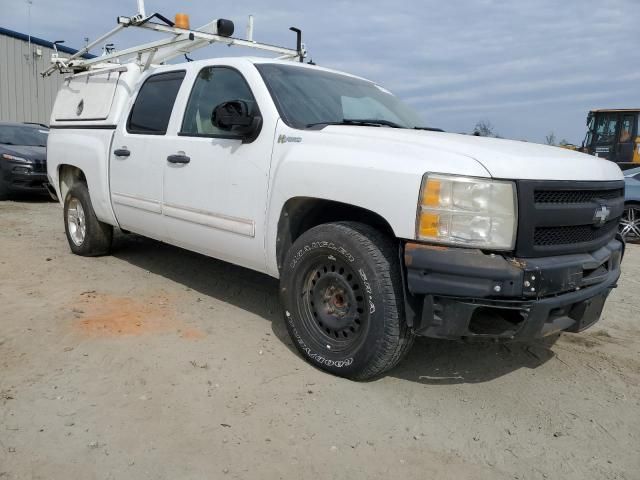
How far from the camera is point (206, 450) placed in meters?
2.59

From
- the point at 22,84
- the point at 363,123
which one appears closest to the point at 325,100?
the point at 363,123

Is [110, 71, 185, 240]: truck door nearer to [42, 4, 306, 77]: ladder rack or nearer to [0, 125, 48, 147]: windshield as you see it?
[42, 4, 306, 77]: ladder rack

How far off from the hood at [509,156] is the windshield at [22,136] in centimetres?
1050

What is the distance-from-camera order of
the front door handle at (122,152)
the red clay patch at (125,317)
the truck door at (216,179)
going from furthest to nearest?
the front door handle at (122,152) < the red clay patch at (125,317) < the truck door at (216,179)

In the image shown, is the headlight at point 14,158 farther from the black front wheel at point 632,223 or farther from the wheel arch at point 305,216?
the black front wheel at point 632,223

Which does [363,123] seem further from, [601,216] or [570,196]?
[601,216]

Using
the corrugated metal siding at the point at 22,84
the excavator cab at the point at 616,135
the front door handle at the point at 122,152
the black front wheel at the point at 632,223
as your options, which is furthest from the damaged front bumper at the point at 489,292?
the corrugated metal siding at the point at 22,84

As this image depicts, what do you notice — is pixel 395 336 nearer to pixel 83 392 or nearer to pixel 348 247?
pixel 348 247

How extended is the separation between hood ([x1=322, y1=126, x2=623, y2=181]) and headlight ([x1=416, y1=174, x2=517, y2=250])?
73 millimetres

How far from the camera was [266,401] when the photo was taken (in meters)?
3.06

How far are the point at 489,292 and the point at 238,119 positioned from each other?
1.96 metres

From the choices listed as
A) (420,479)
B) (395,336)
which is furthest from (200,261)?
(420,479)

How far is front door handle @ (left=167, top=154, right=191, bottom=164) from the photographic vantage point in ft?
14.2

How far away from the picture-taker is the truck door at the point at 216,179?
3818 mm
